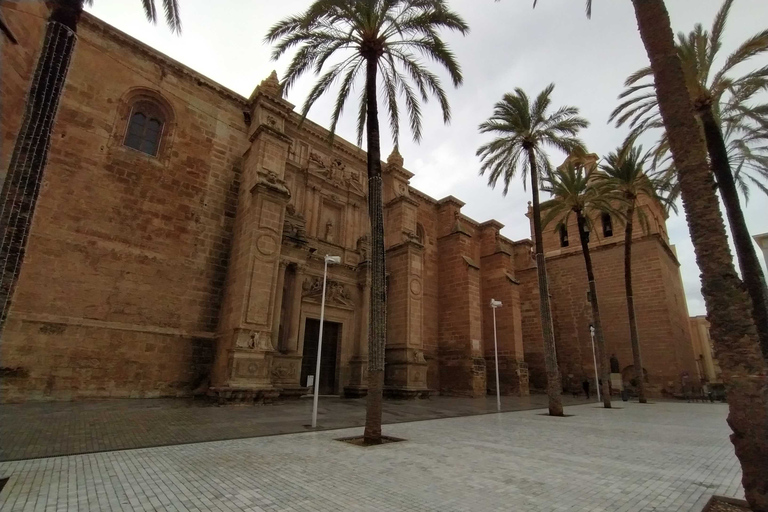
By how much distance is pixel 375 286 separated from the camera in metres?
8.05

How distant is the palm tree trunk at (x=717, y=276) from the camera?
3.84 m

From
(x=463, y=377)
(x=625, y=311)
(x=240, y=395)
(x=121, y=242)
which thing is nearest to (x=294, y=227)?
(x=121, y=242)

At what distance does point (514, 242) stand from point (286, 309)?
20168 millimetres

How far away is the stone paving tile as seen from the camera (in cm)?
367

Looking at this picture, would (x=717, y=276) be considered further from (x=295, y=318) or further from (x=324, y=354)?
(x=324, y=354)

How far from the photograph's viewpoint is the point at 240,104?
15945 millimetres

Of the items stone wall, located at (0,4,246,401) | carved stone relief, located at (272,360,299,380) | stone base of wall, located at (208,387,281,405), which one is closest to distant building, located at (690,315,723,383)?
carved stone relief, located at (272,360,299,380)

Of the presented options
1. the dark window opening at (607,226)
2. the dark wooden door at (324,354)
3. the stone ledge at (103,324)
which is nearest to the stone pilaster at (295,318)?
the dark wooden door at (324,354)

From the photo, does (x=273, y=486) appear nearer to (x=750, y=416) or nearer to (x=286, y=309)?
(x=750, y=416)

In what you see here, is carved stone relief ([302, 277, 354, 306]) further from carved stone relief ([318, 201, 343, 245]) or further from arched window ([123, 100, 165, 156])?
arched window ([123, 100, 165, 156])

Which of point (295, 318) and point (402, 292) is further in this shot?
point (402, 292)

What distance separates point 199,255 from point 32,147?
8.91 metres

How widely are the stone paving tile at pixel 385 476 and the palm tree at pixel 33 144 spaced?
2.26 metres

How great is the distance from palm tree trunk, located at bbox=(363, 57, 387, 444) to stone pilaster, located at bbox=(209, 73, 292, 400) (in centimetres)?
299
